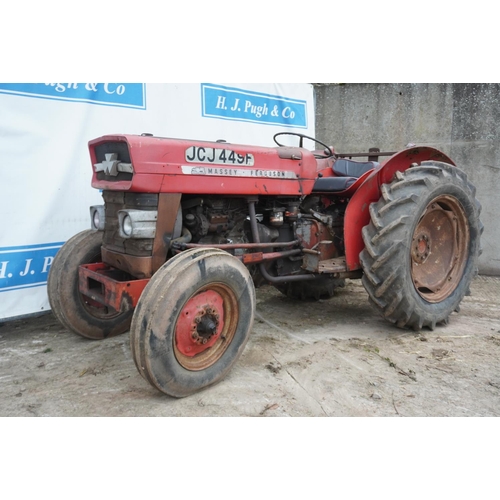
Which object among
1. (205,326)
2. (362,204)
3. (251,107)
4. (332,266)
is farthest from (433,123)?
(205,326)

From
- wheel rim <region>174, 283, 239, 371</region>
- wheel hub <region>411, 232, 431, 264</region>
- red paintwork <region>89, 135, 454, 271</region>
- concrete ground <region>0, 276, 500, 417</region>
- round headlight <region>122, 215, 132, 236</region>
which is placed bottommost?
concrete ground <region>0, 276, 500, 417</region>

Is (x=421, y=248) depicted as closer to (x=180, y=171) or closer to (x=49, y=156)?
(x=180, y=171)

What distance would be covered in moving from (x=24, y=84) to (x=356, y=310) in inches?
147

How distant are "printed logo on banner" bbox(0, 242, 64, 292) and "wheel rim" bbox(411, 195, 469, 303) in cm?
339

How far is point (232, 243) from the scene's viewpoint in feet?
10.9

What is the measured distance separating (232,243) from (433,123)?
4.00 meters

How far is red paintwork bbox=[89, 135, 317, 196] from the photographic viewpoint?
275 cm

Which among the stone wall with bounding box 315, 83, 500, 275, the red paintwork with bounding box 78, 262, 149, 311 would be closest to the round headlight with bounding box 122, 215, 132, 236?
the red paintwork with bounding box 78, 262, 149, 311

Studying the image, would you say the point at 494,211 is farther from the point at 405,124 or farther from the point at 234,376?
the point at 234,376

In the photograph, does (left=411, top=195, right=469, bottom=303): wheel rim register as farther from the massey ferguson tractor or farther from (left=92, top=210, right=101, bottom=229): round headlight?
(left=92, top=210, right=101, bottom=229): round headlight

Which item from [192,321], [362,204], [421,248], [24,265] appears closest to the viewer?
[192,321]

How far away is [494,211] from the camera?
5605mm

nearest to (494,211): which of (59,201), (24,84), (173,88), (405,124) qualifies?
(405,124)

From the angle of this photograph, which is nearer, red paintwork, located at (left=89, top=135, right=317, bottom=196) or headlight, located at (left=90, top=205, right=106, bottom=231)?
red paintwork, located at (left=89, top=135, right=317, bottom=196)
